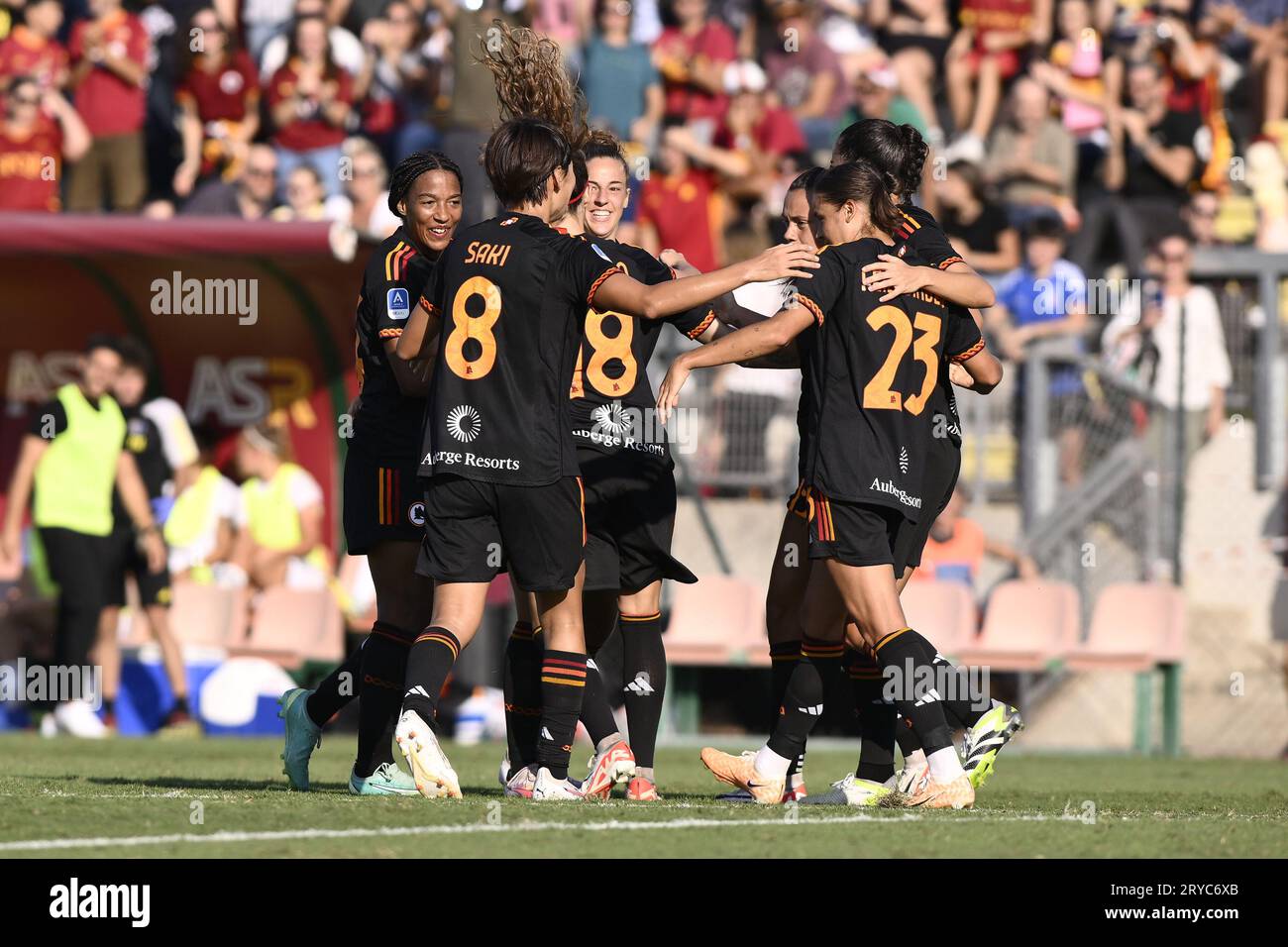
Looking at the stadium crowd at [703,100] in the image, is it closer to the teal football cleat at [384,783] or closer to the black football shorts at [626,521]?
the black football shorts at [626,521]

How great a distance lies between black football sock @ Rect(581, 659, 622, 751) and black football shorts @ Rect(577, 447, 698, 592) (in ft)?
1.14

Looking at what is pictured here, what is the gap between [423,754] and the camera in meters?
6.34

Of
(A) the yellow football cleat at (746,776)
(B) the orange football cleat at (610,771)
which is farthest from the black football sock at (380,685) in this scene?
(A) the yellow football cleat at (746,776)

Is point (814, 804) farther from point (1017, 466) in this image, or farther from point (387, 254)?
point (1017, 466)

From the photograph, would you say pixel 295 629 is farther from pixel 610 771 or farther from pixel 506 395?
pixel 506 395

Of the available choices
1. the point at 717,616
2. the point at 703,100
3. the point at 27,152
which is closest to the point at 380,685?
the point at 717,616

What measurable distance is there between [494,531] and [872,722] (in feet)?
4.99

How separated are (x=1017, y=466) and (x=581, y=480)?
7103 mm

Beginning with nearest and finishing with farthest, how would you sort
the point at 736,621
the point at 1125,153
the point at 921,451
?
the point at 921,451 → the point at 736,621 → the point at 1125,153

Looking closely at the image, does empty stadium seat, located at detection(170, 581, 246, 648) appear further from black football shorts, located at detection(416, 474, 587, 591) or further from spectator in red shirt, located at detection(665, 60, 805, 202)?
black football shorts, located at detection(416, 474, 587, 591)

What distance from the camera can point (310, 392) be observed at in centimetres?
1486
